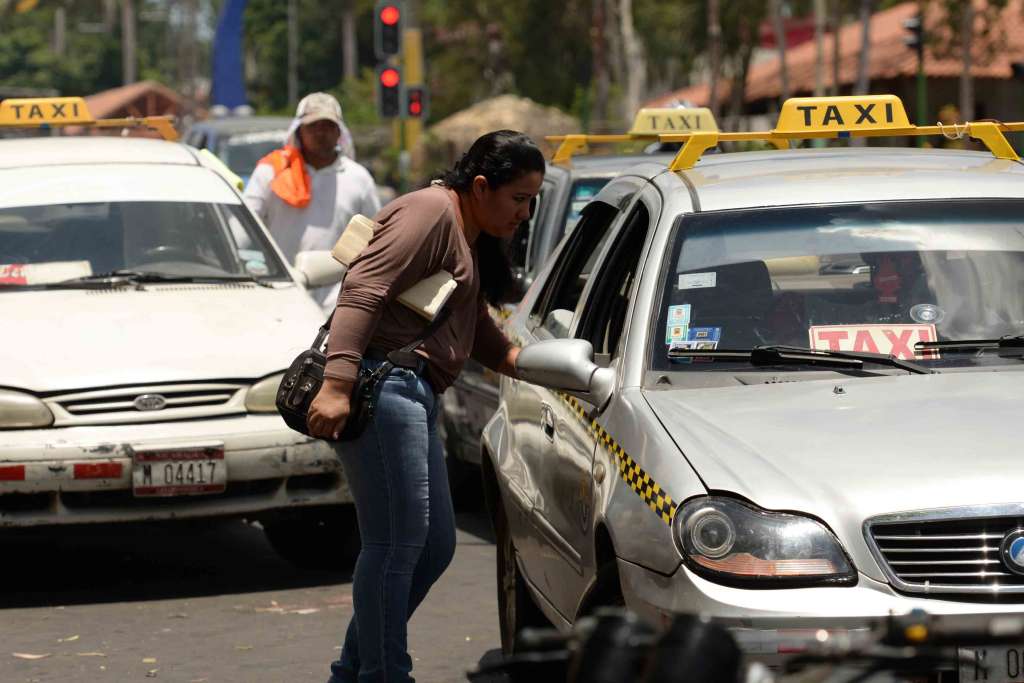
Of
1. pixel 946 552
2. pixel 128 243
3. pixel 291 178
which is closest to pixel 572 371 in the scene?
pixel 946 552

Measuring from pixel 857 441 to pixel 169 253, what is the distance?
4.93m

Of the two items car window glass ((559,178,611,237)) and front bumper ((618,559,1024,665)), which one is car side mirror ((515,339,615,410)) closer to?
front bumper ((618,559,1024,665))

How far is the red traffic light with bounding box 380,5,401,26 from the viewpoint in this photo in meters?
23.2

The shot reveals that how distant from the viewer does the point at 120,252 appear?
848 centimetres

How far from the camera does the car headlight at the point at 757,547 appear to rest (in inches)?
153

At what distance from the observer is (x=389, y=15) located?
23.2 m

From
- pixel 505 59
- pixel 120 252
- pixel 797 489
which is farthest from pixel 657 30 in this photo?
pixel 797 489

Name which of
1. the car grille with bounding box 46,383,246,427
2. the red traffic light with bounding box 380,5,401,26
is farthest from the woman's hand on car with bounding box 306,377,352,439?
the red traffic light with bounding box 380,5,401,26

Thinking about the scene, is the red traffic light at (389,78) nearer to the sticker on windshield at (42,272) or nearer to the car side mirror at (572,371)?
the sticker on windshield at (42,272)

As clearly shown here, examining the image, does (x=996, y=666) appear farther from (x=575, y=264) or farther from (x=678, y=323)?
(x=575, y=264)

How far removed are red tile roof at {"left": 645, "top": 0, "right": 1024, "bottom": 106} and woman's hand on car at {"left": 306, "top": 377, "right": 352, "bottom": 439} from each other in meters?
35.8

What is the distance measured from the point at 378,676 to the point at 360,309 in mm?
976

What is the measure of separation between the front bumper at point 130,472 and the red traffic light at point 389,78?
1648 centimetres

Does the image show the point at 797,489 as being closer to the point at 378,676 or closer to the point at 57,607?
the point at 378,676
